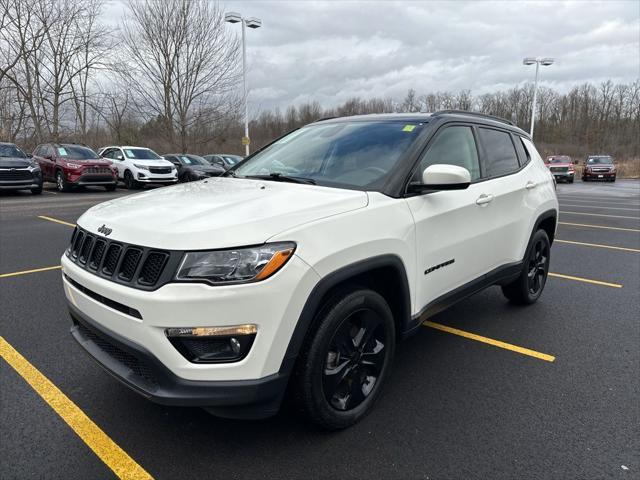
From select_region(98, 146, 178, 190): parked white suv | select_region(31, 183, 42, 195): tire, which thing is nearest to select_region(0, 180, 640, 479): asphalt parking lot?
select_region(31, 183, 42, 195): tire

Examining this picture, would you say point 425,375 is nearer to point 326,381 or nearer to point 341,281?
point 326,381

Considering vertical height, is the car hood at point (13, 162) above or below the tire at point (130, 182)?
above

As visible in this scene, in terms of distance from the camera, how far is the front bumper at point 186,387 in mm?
2074

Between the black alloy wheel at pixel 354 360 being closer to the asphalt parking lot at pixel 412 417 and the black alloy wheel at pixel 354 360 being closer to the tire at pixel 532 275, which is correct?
the asphalt parking lot at pixel 412 417

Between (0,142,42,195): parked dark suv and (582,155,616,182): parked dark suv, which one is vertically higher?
(0,142,42,195): parked dark suv

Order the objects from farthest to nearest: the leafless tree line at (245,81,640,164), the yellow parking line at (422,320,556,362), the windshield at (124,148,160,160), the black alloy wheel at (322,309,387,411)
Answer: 1. the leafless tree line at (245,81,640,164)
2. the windshield at (124,148,160,160)
3. the yellow parking line at (422,320,556,362)
4. the black alloy wheel at (322,309,387,411)

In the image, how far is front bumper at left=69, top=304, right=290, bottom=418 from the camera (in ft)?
6.81

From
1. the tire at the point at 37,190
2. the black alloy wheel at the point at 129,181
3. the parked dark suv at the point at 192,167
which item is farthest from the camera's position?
the parked dark suv at the point at 192,167

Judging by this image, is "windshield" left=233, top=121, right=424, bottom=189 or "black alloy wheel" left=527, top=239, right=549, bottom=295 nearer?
"windshield" left=233, top=121, right=424, bottom=189

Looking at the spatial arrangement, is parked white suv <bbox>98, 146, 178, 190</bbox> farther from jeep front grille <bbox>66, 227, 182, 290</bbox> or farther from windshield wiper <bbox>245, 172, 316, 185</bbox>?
jeep front grille <bbox>66, 227, 182, 290</bbox>

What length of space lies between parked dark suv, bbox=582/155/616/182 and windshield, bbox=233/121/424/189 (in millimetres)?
33664

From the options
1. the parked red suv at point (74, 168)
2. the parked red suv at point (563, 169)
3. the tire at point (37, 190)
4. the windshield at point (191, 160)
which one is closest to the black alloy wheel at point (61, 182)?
the parked red suv at point (74, 168)

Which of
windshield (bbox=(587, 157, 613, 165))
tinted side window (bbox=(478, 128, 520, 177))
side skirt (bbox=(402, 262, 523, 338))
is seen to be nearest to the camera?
side skirt (bbox=(402, 262, 523, 338))

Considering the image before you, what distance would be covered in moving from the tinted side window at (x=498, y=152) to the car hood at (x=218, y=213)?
5.82 feet
